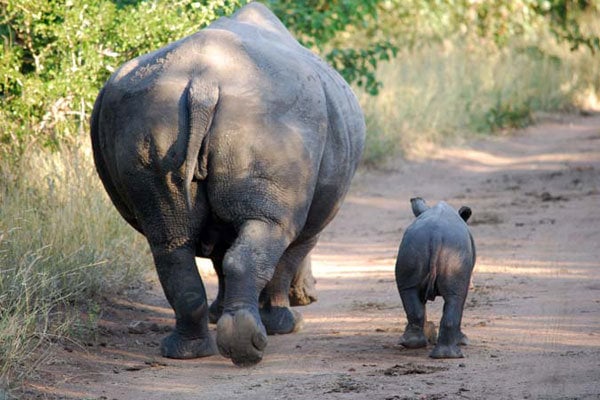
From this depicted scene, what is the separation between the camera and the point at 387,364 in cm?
554

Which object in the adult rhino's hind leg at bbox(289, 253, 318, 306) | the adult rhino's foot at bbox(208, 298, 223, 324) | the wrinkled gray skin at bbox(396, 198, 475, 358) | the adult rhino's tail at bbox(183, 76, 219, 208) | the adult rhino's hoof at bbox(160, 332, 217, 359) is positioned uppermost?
the adult rhino's tail at bbox(183, 76, 219, 208)

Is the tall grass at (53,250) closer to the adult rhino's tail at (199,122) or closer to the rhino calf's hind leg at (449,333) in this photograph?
the adult rhino's tail at (199,122)

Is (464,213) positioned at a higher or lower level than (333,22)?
higher

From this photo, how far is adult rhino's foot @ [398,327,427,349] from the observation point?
18.5ft

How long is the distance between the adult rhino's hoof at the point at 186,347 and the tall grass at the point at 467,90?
6.97 meters

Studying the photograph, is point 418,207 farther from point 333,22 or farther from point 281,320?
point 333,22

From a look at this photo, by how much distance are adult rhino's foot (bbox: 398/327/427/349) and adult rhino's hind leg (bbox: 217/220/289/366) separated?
2.53 feet

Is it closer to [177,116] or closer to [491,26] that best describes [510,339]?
[177,116]

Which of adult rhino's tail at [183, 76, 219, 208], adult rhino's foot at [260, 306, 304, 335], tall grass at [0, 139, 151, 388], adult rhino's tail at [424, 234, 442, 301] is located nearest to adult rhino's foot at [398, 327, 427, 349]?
adult rhino's tail at [424, 234, 442, 301]

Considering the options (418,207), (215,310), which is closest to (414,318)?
(418,207)

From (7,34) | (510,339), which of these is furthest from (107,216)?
(510,339)

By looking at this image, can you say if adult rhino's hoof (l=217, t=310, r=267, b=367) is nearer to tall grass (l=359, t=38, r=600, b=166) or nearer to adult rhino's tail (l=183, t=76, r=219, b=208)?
adult rhino's tail (l=183, t=76, r=219, b=208)

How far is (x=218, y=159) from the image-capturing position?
532cm

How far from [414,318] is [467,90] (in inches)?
409
